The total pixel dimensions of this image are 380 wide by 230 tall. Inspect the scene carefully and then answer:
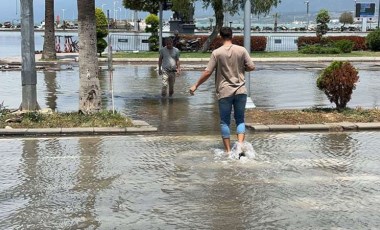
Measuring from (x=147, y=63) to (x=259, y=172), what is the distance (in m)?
24.2

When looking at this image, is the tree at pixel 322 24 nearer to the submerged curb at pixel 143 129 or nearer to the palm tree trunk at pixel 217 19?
the palm tree trunk at pixel 217 19

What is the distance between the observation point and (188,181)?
7.38 m

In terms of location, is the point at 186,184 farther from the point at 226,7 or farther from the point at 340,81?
the point at 226,7

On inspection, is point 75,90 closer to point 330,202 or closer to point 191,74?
point 191,74

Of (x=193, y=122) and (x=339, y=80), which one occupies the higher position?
(x=339, y=80)

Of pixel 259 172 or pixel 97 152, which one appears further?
pixel 97 152

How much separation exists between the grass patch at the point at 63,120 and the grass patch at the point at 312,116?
2.64m

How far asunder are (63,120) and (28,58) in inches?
72.0

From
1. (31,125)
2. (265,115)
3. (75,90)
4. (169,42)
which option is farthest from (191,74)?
(31,125)

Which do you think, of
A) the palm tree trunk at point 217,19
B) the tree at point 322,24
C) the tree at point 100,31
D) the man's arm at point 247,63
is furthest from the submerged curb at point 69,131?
the tree at point 322,24

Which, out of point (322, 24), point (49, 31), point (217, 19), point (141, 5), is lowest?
point (49, 31)

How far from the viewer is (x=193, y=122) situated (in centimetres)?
1193

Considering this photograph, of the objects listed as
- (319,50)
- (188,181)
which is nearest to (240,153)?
(188,181)

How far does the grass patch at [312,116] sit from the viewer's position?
A: 450 inches
